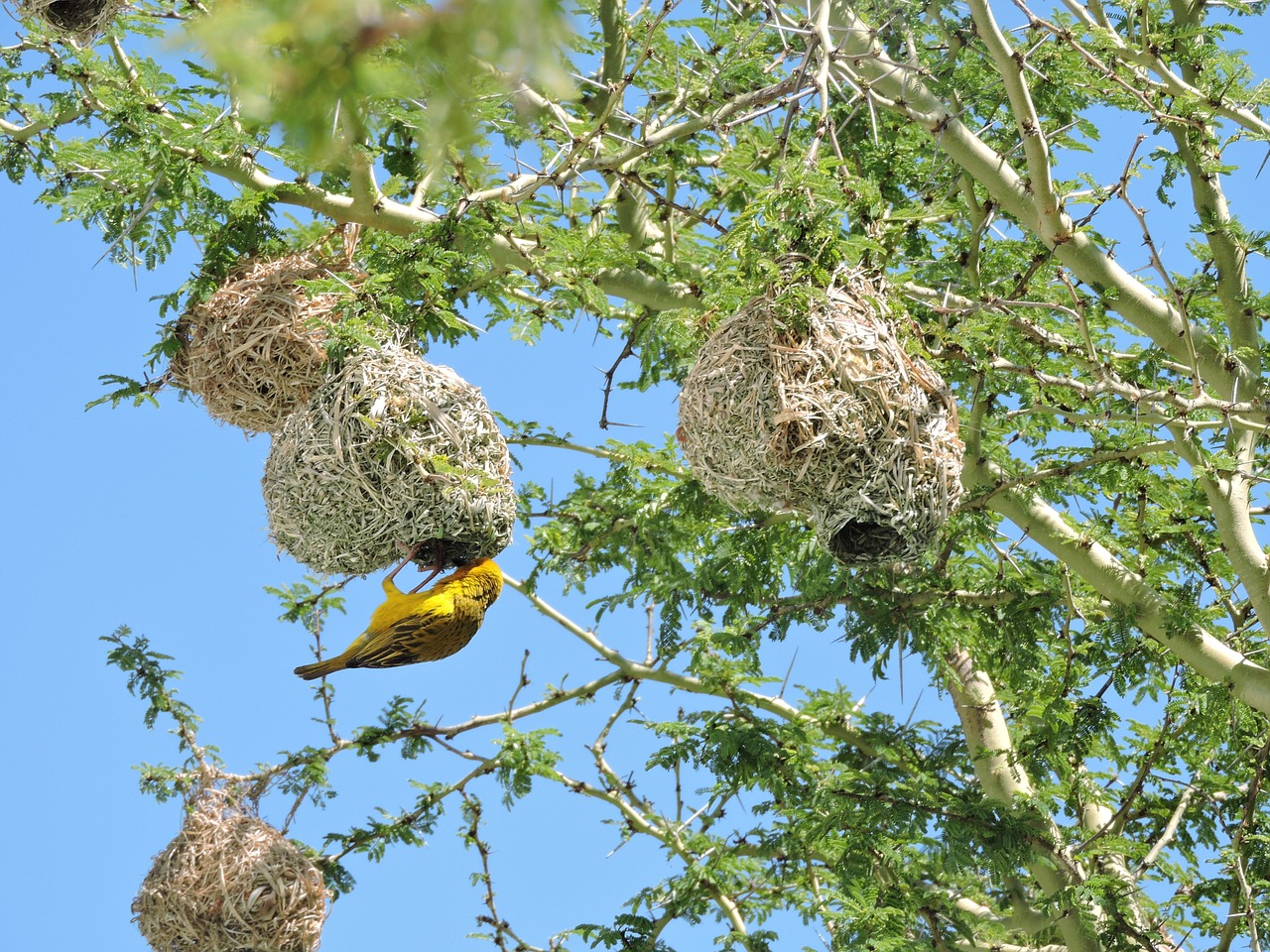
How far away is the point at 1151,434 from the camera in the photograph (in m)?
4.32

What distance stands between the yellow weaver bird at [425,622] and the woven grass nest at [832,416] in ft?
2.77

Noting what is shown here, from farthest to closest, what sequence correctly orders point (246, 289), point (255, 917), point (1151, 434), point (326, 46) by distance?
point (255, 917) → point (1151, 434) → point (246, 289) → point (326, 46)

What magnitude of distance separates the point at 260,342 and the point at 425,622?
893mm

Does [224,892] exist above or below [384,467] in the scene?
below

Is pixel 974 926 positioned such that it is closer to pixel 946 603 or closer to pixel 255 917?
pixel 946 603

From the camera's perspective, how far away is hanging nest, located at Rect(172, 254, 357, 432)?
12.8ft

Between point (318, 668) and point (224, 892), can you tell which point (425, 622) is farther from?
point (224, 892)

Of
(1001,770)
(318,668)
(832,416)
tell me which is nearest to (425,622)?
(318,668)

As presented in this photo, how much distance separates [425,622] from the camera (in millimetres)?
3762

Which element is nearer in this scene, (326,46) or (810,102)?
(326,46)

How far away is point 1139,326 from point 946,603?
1160 mm

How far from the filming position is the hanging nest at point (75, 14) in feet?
12.8

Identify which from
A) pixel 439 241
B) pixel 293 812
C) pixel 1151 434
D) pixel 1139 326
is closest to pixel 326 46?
pixel 439 241

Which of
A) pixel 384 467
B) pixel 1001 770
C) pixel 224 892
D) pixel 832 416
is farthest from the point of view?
pixel 1001 770
